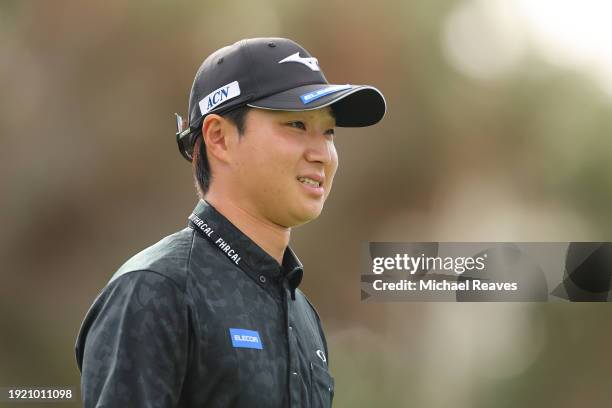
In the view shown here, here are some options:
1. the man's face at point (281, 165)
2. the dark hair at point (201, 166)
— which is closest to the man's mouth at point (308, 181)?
the man's face at point (281, 165)

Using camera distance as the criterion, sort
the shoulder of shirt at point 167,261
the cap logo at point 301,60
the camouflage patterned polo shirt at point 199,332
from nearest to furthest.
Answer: the camouflage patterned polo shirt at point 199,332 < the shoulder of shirt at point 167,261 < the cap logo at point 301,60

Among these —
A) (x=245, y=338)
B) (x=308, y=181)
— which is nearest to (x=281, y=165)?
(x=308, y=181)

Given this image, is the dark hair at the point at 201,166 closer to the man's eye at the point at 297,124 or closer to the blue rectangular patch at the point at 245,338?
the man's eye at the point at 297,124

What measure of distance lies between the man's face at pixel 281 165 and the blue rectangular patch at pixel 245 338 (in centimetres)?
37

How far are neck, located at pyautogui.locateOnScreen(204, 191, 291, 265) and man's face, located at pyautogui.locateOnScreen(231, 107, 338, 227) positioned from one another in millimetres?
22

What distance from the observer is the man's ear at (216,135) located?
2535 mm

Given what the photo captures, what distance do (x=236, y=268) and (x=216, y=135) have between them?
1.24 feet

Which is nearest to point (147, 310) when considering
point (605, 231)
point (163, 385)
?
point (163, 385)

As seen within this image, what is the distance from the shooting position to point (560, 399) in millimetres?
7484

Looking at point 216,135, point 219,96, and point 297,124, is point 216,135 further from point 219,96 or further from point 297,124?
point 297,124

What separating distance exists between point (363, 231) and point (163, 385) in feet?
18.3

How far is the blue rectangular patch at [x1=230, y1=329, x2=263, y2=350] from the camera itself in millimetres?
2250

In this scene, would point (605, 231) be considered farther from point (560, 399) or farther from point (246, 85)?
point (246, 85)

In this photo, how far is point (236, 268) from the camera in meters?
2.45
